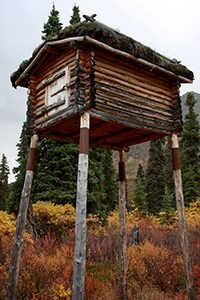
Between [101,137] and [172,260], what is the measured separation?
15.8 feet

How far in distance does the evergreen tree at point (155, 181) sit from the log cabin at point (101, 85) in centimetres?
3360

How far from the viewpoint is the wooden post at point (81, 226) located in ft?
19.5

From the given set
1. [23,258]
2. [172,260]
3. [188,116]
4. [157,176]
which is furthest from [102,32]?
[157,176]

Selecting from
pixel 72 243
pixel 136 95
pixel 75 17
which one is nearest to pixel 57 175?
pixel 72 243

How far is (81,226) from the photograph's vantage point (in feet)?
20.4

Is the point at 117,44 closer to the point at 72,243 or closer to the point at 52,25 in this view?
the point at 72,243

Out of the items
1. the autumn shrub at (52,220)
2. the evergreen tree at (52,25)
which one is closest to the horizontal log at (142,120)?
the autumn shrub at (52,220)

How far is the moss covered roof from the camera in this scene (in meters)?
6.77

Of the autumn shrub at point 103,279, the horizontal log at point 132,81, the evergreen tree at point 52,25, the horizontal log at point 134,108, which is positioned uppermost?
the evergreen tree at point 52,25

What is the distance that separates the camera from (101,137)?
959 cm

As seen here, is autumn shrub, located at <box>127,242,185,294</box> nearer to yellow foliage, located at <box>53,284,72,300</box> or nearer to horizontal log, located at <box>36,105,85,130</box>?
yellow foliage, located at <box>53,284,72,300</box>

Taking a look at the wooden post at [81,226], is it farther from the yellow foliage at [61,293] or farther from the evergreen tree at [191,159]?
the evergreen tree at [191,159]

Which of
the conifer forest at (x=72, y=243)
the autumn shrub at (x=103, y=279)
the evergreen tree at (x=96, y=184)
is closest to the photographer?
the autumn shrub at (x=103, y=279)

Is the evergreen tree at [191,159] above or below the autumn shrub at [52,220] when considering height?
above
